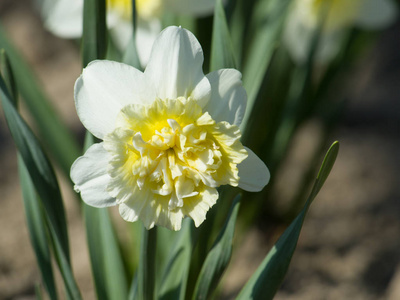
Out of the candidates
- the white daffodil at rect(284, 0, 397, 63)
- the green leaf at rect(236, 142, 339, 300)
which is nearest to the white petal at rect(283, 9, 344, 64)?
the white daffodil at rect(284, 0, 397, 63)

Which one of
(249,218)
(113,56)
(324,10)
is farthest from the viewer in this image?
(249,218)

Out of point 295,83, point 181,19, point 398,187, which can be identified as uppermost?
point 181,19

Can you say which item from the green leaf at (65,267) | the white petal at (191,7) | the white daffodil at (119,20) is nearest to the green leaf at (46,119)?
the white daffodil at (119,20)

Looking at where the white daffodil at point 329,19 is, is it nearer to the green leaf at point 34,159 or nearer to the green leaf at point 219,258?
the green leaf at point 219,258

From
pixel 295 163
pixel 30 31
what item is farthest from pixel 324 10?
pixel 30 31

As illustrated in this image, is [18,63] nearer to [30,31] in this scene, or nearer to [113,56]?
[113,56]

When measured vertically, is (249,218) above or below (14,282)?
above
